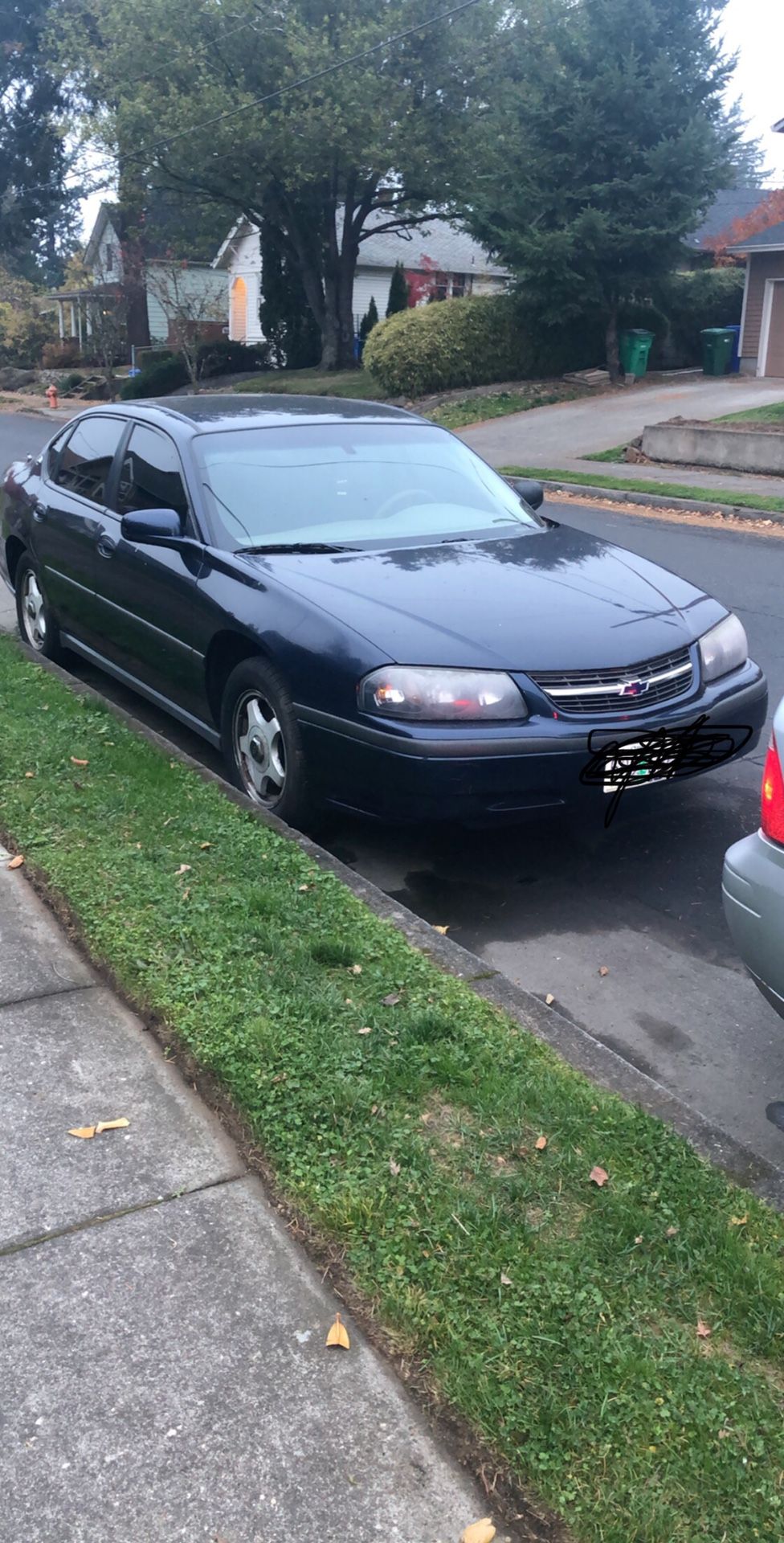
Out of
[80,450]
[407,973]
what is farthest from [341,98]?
[407,973]

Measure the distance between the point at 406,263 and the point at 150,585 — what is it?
4009 cm

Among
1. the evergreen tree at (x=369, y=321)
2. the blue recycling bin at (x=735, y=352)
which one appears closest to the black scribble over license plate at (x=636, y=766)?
the blue recycling bin at (x=735, y=352)

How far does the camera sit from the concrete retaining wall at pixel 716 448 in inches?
649

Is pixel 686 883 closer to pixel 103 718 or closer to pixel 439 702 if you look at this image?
pixel 439 702

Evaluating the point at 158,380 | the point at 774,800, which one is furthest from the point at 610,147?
the point at 774,800

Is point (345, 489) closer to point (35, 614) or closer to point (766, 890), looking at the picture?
point (35, 614)

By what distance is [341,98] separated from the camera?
1081 inches

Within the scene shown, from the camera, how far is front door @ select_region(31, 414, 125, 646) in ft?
21.7

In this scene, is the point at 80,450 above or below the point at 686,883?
above

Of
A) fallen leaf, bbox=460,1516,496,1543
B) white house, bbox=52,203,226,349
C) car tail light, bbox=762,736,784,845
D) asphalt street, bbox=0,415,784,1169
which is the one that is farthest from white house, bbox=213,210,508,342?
fallen leaf, bbox=460,1516,496,1543

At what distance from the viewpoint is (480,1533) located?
204 cm

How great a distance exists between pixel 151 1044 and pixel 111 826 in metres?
1.44

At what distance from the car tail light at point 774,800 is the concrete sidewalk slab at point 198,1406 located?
1.42 metres

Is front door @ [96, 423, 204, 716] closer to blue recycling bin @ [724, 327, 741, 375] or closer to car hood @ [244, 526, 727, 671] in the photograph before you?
car hood @ [244, 526, 727, 671]
